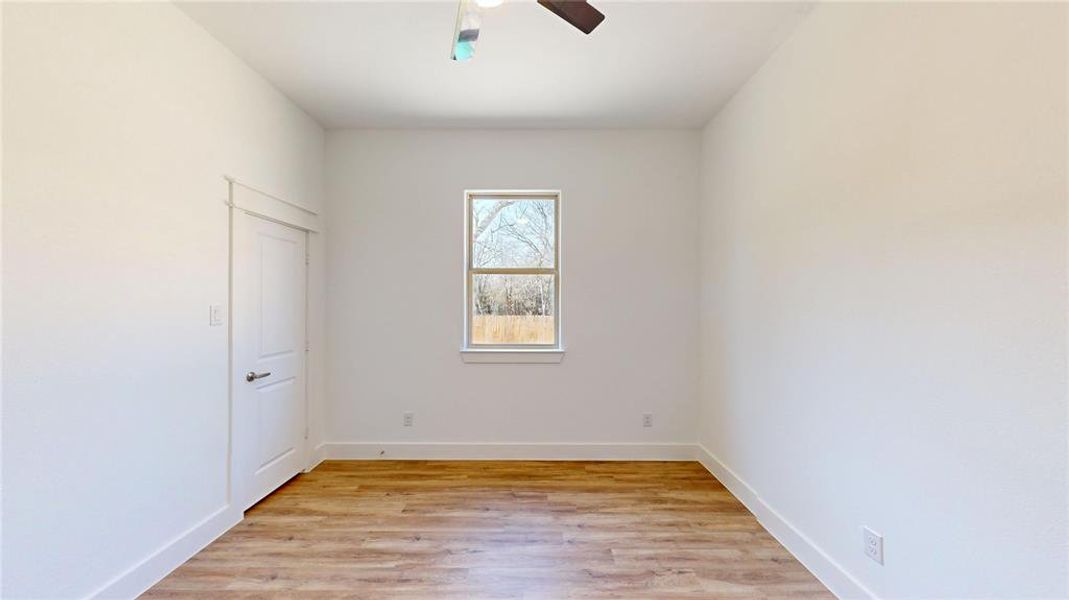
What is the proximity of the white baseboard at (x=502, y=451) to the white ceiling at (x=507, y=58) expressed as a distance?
2588 mm

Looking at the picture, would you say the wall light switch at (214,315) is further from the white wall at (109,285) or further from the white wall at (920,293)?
the white wall at (920,293)

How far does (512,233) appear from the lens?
149 inches

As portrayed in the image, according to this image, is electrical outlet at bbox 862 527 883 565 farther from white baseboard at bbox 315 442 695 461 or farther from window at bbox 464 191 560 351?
window at bbox 464 191 560 351

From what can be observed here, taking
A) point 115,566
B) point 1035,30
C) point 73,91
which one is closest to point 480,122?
point 73,91

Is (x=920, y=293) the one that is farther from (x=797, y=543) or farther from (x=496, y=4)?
(x=496, y=4)

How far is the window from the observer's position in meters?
3.77

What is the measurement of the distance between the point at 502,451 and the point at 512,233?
1.81 meters

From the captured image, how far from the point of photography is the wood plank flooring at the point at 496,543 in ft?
6.59

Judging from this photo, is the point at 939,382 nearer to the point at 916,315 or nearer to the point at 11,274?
the point at 916,315

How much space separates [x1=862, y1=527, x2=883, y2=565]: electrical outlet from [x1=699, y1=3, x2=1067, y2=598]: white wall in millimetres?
32

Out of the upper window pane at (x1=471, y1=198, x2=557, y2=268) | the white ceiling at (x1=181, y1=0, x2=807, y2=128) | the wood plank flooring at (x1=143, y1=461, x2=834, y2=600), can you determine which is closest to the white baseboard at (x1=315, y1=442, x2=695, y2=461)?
the wood plank flooring at (x1=143, y1=461, x2=834, y2=600)

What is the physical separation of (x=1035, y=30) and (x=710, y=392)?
263 cm

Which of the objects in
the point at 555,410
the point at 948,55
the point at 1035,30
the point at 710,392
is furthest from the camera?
the point at 555,410

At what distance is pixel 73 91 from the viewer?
169 centimetres
